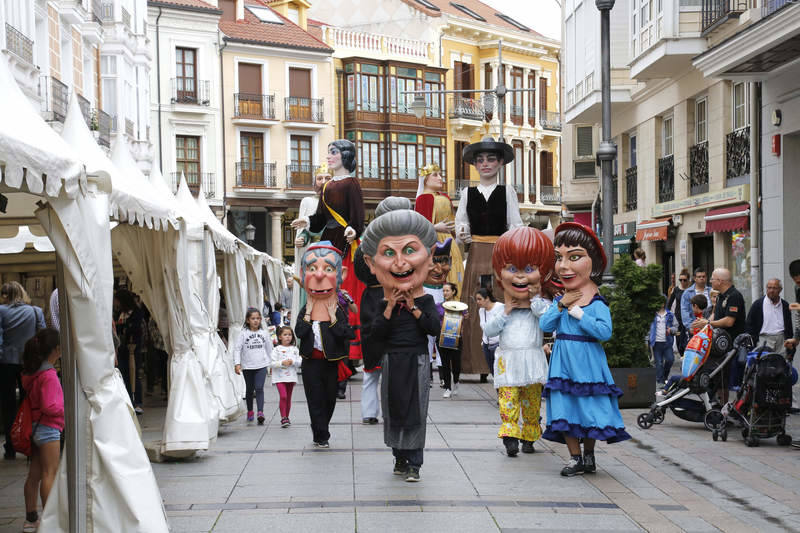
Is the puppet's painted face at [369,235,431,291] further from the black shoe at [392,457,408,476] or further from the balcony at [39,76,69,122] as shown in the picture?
the balcony at [39,76,69,122]

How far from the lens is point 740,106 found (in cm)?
1964

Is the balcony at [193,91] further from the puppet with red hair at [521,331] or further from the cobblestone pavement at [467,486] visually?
the puppet with red hair at [521,331]

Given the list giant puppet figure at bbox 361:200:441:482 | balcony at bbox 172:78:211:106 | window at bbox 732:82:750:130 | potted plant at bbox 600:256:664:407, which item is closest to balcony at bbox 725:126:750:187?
window at bbox 732:82:750:130

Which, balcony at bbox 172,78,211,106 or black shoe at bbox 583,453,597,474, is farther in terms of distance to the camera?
balcony at bbox 172,78,211,106

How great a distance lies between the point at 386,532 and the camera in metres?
6.59

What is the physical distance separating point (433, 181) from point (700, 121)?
9087 millimetres

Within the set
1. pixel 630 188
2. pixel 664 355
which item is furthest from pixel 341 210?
pixel 630 188

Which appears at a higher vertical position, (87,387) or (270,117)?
(270,117)

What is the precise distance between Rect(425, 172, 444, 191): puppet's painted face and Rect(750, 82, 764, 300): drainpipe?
5.84m

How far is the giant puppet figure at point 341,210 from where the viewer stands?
13.0m

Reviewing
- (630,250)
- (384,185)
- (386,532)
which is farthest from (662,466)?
(384,185)

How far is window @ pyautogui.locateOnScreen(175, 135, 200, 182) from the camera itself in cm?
4569

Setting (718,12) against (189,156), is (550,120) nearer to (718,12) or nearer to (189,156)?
(189,156)

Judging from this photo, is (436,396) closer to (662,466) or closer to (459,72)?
(662,466)
